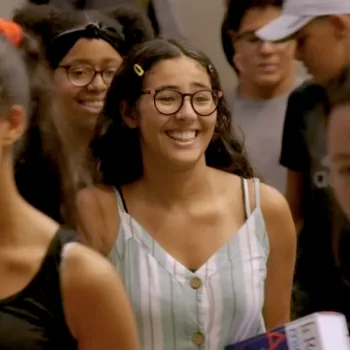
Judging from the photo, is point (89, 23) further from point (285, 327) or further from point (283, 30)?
point (285, 327)

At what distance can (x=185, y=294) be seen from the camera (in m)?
1.31

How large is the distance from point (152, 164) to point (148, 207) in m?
0.08

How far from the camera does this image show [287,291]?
1496 mm

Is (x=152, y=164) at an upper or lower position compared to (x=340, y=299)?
upper

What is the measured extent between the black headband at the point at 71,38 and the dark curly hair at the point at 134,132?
1.07ft

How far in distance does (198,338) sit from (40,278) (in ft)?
1.51

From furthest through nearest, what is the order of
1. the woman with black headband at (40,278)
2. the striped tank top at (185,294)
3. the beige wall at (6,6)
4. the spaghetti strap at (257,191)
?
the beige wall at (6,6) → the spaghetti strap at (257,191) → the striped tank top at (185,294) → the woman with black headband at (40,278)

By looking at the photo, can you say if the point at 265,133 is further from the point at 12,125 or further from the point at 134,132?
the point at 12,125

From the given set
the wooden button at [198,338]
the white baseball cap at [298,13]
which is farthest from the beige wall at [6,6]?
the wooden button at [198,338]

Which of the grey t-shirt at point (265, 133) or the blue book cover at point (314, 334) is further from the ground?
the grey t-shirt at point (265, 133)

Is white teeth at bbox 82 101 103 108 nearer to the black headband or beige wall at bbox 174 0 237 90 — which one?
the black headband

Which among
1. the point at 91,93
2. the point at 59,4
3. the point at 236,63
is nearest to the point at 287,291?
the point at 91,93

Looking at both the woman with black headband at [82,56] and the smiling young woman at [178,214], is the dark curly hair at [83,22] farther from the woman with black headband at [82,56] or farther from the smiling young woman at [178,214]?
the smiling young woman at [178,214]

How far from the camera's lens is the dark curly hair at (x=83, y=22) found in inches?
70.0
